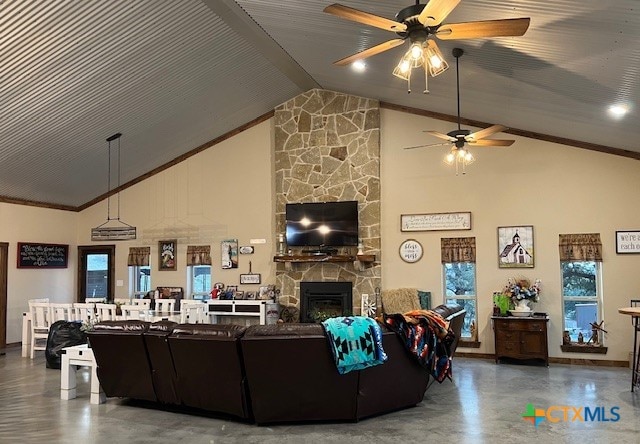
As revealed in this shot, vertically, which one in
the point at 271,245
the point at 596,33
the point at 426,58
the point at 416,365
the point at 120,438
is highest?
the point at 596,33

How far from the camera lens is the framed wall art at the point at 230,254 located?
370 inches

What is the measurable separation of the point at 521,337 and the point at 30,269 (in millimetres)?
8579

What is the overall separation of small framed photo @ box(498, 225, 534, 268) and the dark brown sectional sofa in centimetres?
348

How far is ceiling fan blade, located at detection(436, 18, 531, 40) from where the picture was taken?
10.7 feet

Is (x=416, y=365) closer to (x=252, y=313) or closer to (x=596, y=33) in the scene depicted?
(x=596, y=33)

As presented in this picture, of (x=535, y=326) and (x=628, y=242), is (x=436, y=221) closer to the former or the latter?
(x=535, y=326)

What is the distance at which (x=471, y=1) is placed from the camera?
426 centimetres

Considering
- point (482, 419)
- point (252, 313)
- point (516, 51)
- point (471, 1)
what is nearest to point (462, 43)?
point (516, 51)

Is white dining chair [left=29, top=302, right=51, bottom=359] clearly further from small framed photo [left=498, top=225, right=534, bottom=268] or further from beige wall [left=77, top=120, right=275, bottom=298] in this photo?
small framed photo [left=498, top=225, right=534, bottom=268]

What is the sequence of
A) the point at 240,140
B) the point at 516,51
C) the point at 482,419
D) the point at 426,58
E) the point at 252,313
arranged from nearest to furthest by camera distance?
the point at 426,58 → the point at 482,419 → the point at 516,51 → the point at 252,313 → the point at 240,140

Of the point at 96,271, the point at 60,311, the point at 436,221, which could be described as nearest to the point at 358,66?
the point at 436,221

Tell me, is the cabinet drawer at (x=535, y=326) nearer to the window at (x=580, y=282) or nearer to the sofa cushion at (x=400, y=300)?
the window at (x=580, y=282)

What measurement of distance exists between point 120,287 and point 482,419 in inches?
309

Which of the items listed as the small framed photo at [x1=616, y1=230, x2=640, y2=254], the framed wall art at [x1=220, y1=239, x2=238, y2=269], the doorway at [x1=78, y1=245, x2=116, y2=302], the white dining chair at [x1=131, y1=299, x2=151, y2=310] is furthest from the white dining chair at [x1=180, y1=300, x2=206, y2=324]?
the small framed photo at [x1=616, y1=230, x2=640, y2=254]
